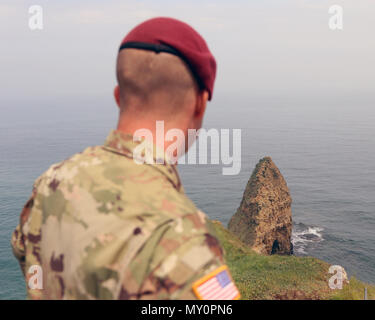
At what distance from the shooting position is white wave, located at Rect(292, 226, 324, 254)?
61.0m

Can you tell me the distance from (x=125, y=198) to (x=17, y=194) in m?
89.2

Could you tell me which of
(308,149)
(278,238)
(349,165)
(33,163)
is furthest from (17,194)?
(308,149)

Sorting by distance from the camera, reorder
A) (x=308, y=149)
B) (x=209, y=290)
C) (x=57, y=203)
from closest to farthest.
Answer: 1. (x=209, y=290)
2. (x=57, y=203)
3. (x=308, y=149)

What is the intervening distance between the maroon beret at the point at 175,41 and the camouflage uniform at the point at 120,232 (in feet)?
1.77

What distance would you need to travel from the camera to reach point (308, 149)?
146500 mm

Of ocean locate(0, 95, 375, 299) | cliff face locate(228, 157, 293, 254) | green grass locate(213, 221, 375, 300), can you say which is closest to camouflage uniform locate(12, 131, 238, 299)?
green grass locate(213, 221, 375, 300)

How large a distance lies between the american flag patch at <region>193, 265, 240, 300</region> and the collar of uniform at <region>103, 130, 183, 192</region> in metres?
0.50

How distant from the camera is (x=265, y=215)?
48.9 m

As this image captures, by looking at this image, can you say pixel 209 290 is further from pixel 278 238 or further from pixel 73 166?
pixel 278 238

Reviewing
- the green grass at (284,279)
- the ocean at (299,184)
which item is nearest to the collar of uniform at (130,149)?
the green grass at (284,279)

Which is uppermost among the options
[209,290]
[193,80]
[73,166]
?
[193,80]

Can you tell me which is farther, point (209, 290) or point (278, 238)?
point (278, 238)

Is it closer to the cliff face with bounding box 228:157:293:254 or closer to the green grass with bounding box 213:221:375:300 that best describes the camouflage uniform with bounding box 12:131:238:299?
the green grass with bounding box 213:221:375:300

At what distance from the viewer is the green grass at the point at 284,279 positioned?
65.2 feet
